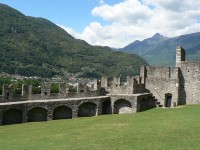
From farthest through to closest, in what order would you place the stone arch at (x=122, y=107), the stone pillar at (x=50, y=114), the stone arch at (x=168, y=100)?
the stone arch at (x=168, y=100)
the stone arch at (x=122, y=107)
the stone pillar at (x=50, y=114)

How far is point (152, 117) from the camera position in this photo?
1348 inches

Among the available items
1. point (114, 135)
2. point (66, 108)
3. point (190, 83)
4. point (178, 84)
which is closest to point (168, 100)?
point (178, 84)

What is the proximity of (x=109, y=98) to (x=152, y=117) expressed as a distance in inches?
366

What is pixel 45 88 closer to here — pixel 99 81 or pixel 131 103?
pixel 99 81

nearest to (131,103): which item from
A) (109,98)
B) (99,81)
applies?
(109,98)

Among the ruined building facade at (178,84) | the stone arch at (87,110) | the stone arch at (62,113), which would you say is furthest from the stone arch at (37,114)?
the ruined building facade at (178,84)

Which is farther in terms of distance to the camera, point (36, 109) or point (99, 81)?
point (99, 81)

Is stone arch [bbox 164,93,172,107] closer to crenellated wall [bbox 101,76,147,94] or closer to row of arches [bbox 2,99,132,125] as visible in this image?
crenellated wall [bbox 101,76,147,94]

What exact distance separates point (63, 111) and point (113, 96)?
19.5 ft

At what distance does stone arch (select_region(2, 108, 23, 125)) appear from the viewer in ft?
122

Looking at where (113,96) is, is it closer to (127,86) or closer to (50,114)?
(127,86)

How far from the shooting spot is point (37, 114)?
3934cm

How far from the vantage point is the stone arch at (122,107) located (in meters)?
41.5

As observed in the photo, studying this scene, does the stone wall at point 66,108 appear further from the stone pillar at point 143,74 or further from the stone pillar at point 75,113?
the stone pillar at point 143,74
